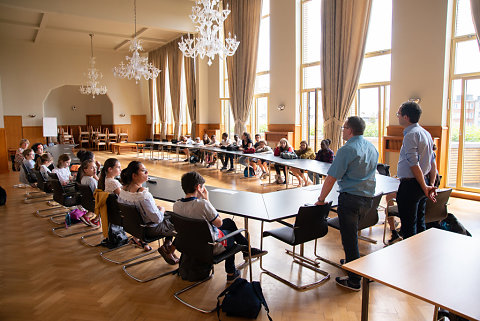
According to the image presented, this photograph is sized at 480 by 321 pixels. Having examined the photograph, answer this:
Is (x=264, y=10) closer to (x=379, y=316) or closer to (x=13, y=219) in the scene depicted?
(x=13, y=219)

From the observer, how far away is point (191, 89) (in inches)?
530

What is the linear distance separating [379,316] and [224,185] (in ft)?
17.0

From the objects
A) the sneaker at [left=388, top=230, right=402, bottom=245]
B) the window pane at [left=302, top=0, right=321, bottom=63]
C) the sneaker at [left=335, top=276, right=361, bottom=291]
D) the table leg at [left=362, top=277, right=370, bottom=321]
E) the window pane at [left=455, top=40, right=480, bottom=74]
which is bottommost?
the sneaker at [left=335, top=276, right=361, bottom=291]

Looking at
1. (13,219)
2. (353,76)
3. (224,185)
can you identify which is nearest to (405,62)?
(353,76)

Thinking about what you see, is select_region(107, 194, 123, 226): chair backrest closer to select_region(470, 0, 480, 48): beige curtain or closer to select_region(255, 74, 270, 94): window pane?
select_region(470, 0, 480, 48): beige curtain

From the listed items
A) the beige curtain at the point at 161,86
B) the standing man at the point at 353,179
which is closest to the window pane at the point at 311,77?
the standing man at the point at 353,179

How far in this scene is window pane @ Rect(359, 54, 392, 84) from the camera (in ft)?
23.4

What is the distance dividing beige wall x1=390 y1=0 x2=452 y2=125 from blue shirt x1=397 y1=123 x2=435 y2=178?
3662 mm

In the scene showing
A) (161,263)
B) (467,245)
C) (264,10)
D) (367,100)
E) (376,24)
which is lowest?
(161,263)

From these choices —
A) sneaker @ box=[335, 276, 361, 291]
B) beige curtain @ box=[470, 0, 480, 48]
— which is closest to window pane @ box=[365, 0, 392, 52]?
beige curtain @ box=[470, 0, 480, 48]

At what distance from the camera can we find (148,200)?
3.07 meters

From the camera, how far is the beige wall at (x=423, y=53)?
5.86 m

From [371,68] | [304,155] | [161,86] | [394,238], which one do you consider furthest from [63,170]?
[161,86]

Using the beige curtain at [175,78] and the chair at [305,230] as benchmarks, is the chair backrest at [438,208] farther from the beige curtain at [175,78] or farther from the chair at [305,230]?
the beige curtain at [175,78]
